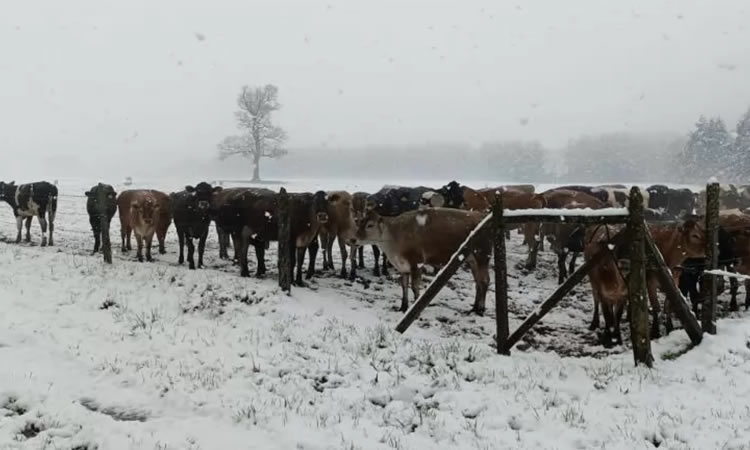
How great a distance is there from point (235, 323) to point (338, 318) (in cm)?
184

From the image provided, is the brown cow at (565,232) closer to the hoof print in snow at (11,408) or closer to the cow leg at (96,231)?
the hoof print in snow at (11,408)

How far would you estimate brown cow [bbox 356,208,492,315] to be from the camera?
11609 millimetres

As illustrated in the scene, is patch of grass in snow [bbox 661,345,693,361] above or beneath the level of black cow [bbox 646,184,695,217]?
beneath

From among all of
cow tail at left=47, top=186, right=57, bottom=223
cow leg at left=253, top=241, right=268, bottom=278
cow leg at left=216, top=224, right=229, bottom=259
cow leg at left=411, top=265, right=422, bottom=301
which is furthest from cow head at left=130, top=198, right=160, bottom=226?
cow leg at left=411, top=265, right=422, bottom=301

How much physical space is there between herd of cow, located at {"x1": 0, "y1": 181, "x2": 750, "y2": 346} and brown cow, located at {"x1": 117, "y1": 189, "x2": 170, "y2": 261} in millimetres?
29

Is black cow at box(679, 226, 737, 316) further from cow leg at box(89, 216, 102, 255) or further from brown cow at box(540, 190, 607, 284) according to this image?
cow leg at box(89, 216, 102, 255)

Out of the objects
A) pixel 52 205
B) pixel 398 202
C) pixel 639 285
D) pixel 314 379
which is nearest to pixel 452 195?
pixel 398 202

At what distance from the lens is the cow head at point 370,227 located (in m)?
12.6

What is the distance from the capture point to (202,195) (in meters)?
15.3

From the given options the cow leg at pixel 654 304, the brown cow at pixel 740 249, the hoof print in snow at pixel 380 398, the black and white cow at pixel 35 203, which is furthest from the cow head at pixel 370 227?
the black and white cow at pixel 35 203

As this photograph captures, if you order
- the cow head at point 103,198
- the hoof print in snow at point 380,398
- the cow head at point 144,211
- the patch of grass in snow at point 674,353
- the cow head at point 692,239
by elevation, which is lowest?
the hoof print in snow at point 380,398

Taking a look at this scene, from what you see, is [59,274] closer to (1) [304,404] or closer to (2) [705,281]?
(1) [304,404]

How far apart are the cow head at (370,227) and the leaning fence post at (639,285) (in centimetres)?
604

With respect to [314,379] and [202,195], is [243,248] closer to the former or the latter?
[202,195]
